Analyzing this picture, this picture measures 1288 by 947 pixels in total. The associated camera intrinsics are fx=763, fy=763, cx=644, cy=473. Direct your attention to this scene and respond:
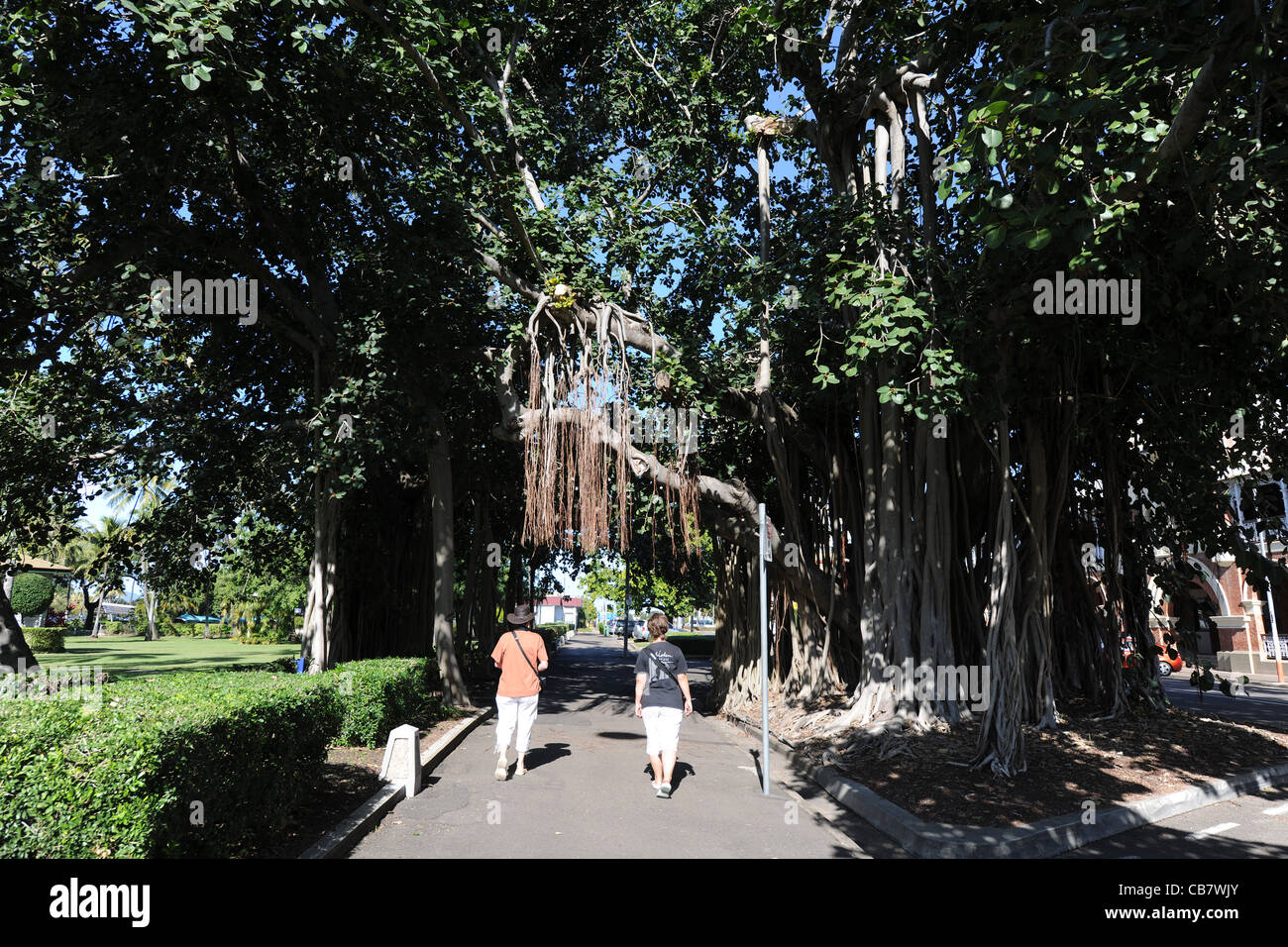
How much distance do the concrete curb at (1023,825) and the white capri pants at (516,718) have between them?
301 centimetres

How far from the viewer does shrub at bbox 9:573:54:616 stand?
43.4 metres

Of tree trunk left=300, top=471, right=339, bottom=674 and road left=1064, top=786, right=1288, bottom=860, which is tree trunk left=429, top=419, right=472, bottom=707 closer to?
tree trunk left=300, top=471, right=339, bottom=674

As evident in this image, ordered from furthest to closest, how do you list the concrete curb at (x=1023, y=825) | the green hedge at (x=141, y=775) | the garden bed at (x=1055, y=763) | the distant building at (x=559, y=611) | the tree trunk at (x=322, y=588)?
the distant building at (x=559, y=611)
the tree trunk at (x=322, y=588)
the garden bed at (x=1055, y=763)
the concrete curb at (x=1023, y=825)
the green hedge at (x=141, y=775)

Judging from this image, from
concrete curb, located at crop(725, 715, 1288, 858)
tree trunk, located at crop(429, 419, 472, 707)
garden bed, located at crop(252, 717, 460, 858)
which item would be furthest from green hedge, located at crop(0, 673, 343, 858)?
tree trunk, located at crop(429, 419, 472, 707)

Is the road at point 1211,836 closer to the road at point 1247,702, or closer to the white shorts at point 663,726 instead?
the white shorts at point 663,726

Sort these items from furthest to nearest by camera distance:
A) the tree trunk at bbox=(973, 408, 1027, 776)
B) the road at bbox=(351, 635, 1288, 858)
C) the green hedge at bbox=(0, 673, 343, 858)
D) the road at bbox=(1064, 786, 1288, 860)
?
the tree trunk at bbox=(973, 408, 1027, 776)
the road at bbox=(1064, 786, 1288, 860)
the road at bbox=(351, 635, 1288, 858)
the green hedge at bbox=(0, 673, 343, 858)

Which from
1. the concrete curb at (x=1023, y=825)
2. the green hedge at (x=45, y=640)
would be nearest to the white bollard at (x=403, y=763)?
the concrete curb at (x=1023, y=825)

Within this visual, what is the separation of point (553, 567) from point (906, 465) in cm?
2043

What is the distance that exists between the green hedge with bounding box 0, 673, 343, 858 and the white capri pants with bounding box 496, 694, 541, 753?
2736 mm

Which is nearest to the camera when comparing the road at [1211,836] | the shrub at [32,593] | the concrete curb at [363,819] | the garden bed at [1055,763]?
the concrete curb at [363,819]

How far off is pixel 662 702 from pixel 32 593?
2021 inches

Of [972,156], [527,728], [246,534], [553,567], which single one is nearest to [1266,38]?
[972,156]

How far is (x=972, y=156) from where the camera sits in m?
6.01

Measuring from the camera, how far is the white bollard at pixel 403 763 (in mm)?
6691
